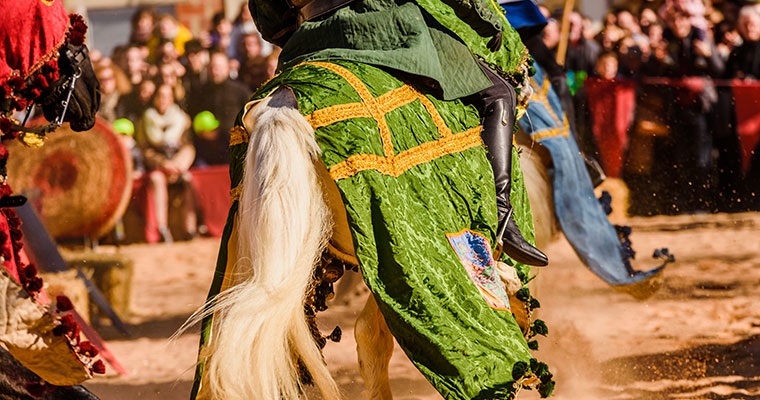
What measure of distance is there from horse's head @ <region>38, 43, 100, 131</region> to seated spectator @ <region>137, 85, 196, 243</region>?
514cm

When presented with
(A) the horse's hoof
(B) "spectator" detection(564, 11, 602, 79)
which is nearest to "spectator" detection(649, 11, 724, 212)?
(B) "spectator" detection(564, 11, 602, 79)

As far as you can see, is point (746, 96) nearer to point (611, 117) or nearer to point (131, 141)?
point (611, 117)

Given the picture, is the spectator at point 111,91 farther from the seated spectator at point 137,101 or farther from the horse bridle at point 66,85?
the horse bridle at point 66,85

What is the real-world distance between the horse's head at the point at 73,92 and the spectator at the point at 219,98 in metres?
5.03

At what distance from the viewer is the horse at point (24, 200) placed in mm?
3734

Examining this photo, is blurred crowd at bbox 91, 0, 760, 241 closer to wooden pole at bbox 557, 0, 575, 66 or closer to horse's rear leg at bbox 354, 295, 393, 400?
wooden pole at bbox 557, 0, 575, 66

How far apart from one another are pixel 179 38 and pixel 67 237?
169 cm

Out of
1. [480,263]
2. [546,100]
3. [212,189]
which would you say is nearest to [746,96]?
[212,189]

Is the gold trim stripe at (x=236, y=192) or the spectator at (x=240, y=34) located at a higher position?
the gold trim stripe at (x=236, y=192)

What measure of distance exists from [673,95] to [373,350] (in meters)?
5.76

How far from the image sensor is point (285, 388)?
323 cm

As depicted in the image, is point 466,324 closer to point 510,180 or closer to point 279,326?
point 279,326

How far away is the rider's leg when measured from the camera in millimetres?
3977

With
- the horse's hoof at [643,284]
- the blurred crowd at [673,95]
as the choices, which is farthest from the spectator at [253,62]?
the horse's hoof at [643,284]
